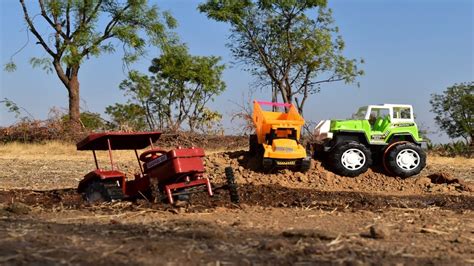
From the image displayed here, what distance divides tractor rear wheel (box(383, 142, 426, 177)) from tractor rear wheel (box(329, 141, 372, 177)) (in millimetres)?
503

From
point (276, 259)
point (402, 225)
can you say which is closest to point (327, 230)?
point (402, 225)

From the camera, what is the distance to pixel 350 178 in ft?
47.8

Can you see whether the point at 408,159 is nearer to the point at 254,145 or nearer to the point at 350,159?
the point at 350,159

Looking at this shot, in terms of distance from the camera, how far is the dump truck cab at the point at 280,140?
1364 cm

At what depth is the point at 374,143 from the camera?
593 inches

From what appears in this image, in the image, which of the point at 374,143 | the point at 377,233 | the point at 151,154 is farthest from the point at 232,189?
the point at 374,143

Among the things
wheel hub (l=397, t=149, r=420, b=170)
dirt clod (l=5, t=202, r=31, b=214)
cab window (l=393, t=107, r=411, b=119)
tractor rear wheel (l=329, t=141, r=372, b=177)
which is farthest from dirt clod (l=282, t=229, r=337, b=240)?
cab window (l=393, t=107, r=411, b=119)

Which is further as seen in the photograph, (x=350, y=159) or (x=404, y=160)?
(x=404, y=160)

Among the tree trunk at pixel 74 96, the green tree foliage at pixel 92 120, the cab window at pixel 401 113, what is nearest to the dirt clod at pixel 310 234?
the cab window at pixel 401 113

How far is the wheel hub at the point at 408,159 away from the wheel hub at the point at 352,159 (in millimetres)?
895

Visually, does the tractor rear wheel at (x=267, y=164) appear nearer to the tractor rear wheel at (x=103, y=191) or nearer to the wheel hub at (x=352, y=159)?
the wheel hub at (x=352, y=159)

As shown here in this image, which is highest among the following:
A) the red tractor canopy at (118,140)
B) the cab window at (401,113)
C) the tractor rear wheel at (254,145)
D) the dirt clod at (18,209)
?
the cab window at (401,113)

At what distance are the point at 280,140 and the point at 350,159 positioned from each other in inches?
77.1

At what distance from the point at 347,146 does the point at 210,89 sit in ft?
71.6
